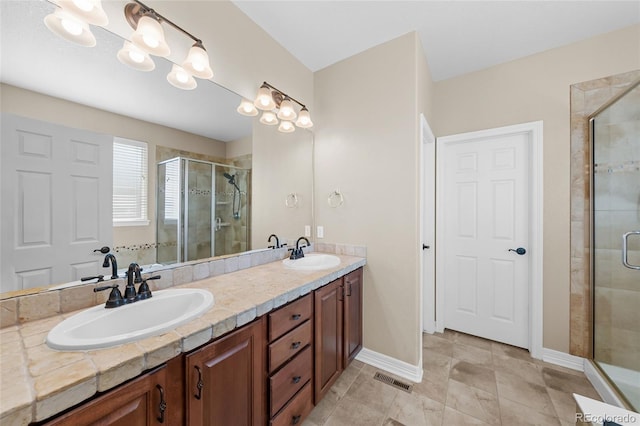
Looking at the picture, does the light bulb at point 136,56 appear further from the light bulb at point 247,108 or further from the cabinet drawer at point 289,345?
the cabinet drawer at point 289,345

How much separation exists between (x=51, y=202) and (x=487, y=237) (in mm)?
3191

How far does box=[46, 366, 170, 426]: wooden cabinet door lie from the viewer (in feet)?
2.00

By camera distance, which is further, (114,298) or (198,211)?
(198,211)

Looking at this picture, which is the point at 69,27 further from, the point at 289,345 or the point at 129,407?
the point at 289,345

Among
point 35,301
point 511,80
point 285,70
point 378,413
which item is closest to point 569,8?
point 511,80

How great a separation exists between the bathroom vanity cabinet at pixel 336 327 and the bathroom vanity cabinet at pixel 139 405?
32.7 inches

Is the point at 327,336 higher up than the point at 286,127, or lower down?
lower down

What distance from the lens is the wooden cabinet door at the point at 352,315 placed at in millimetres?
1827

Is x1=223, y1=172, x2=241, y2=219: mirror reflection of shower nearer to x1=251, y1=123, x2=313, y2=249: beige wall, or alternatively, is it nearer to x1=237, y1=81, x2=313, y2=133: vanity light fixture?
x1=251, y1=123, x2=313, y2=249: beige wall

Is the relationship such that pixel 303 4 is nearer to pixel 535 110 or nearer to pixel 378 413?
pixel 535 110

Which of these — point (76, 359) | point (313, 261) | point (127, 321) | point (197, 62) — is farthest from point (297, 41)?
point (76, 359)

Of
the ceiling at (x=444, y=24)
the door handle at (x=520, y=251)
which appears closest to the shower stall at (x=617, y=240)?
the door handle at (x=520, y=251)

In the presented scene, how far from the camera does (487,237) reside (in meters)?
2.44

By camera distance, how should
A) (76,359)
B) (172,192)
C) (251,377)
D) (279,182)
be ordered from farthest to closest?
(279,182) → (172,192) → (251,377) → (76,359)
